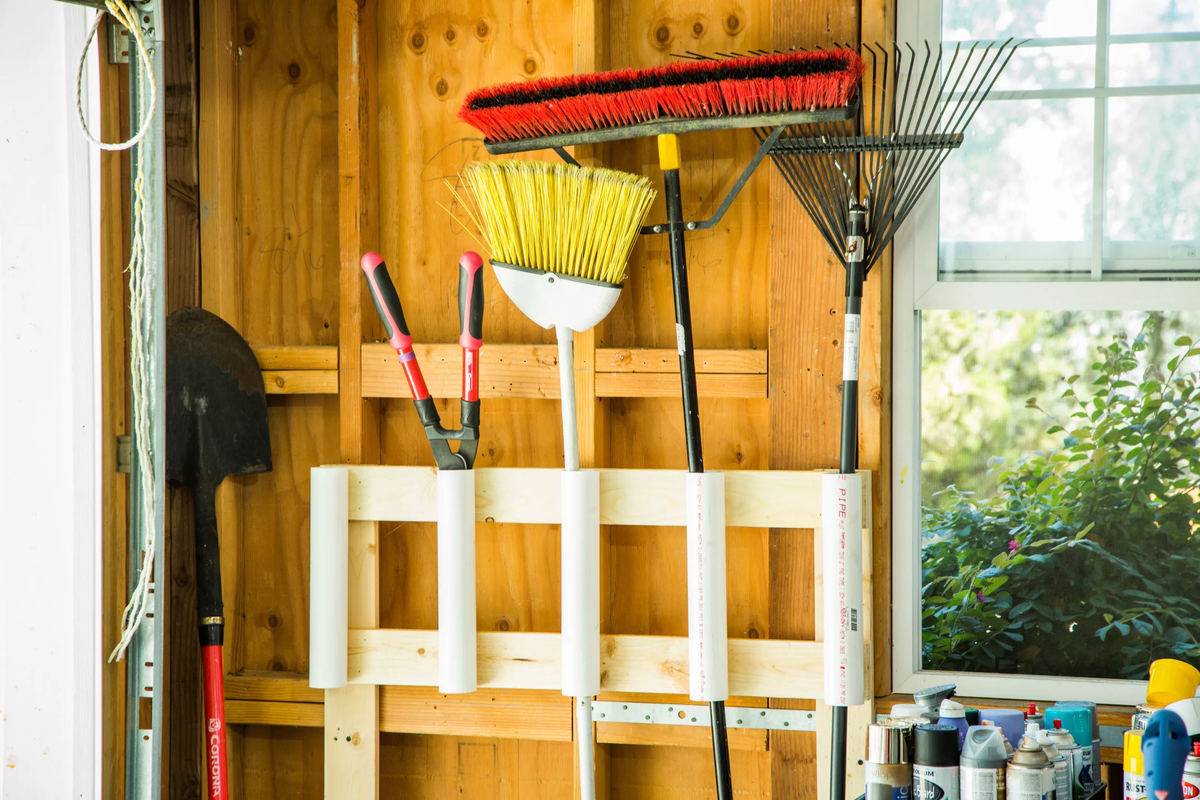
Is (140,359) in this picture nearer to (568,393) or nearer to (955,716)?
(568,393)

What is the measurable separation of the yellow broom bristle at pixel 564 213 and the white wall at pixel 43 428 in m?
0.59

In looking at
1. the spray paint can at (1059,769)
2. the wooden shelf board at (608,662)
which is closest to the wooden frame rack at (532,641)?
the wooden shelf board at (608,662)

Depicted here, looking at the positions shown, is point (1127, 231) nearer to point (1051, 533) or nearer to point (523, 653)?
point (1051, 533)

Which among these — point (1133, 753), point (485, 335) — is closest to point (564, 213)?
point (485, 335)

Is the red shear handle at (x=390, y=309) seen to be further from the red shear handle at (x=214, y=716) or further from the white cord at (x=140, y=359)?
the red shear handle at (x=214, y=716)

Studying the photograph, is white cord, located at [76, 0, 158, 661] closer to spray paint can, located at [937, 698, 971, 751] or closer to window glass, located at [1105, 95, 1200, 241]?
spray paint can, located at [937, 698, 971, 751]

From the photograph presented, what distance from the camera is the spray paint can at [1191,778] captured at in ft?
3.51

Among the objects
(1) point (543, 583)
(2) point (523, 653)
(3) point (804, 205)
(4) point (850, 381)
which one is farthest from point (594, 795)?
(3) point (804, 205)

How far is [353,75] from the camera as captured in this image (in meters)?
1.61

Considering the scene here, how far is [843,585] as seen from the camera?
1.40 meters

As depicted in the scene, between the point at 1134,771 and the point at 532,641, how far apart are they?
2.85ft

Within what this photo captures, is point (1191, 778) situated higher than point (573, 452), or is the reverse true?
point (573, 452)

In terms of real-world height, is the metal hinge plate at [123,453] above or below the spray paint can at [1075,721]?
above

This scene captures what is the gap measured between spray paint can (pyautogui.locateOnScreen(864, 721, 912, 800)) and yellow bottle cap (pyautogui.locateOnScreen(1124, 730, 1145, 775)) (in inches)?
12.3
